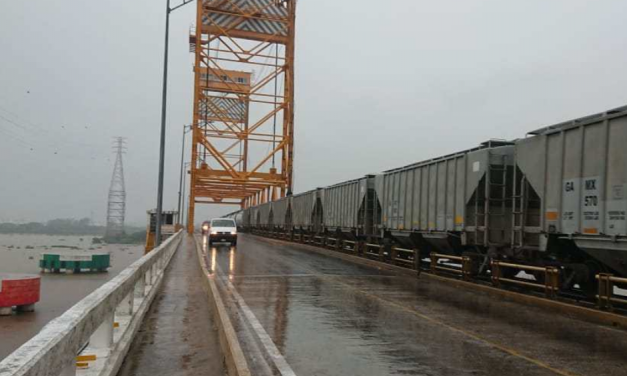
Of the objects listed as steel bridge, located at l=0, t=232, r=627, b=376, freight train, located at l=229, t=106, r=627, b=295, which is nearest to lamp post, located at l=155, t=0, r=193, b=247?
steel bridge, located at l=0, t=232, r=627, b=376

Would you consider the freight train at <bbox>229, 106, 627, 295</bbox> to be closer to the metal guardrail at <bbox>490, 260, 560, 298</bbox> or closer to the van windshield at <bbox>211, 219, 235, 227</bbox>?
the metal guardrail at <bbox>490, 260, 560, 298</bbox>

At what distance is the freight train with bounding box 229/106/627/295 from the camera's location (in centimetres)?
995

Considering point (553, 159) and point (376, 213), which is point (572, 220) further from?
point (376, 213)

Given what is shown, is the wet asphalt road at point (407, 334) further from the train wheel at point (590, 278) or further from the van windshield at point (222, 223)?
the van windshield at point (222, 223)

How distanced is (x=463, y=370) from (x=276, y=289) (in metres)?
7.53

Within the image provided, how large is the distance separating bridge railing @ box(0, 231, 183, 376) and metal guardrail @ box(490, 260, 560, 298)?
27.0ft

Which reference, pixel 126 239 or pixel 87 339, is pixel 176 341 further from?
pixel 126 239

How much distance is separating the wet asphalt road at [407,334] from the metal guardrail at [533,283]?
0.79m

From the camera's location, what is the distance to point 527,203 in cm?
1259

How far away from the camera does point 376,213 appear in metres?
22.5

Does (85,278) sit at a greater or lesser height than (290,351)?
lesser

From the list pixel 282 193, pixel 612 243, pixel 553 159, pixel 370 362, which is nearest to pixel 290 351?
pixel 370 362

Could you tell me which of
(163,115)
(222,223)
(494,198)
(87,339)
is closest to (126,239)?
(222,223)

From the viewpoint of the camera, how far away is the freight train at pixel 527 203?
995 cm
